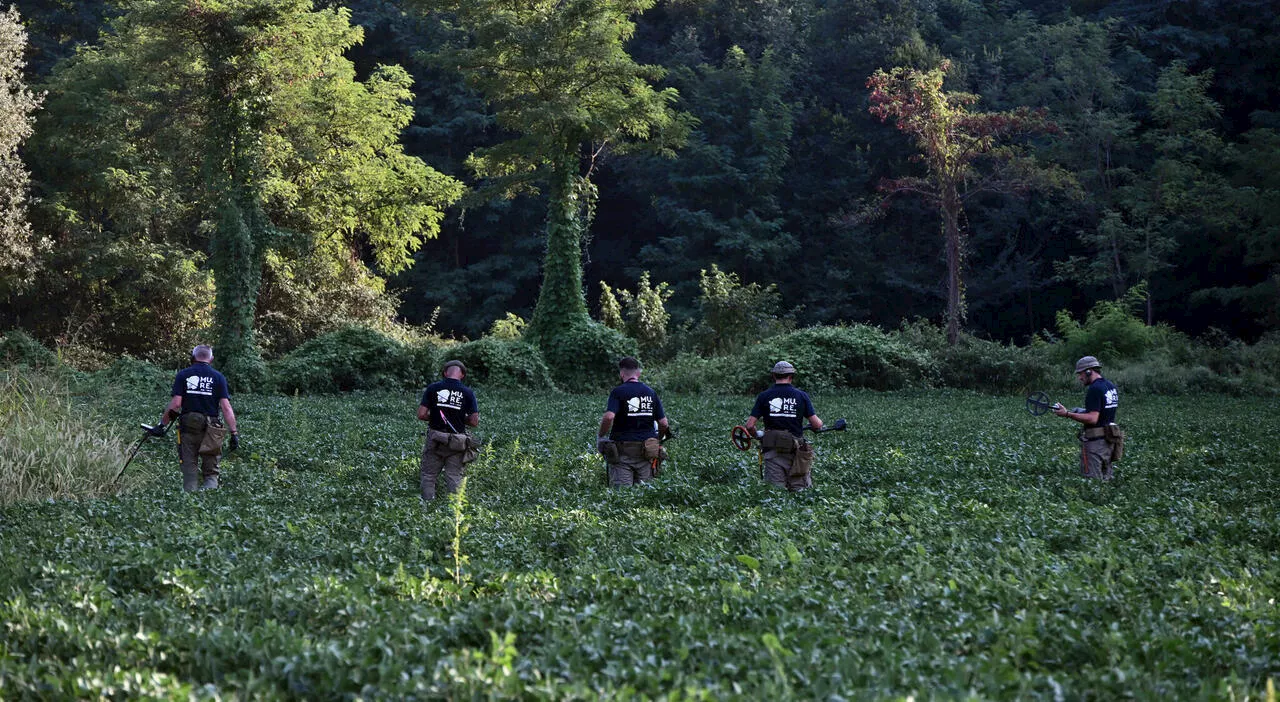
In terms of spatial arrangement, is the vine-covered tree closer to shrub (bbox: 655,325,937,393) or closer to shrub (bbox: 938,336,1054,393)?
shrub (bbox: 938,336,1054,393)

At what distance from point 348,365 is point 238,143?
8.16 m

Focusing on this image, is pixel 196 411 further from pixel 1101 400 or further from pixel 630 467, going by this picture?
pixel 1101 400

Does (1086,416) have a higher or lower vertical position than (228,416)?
higher

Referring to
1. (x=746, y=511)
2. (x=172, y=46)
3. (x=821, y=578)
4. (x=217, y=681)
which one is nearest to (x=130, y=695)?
(x=217, y=681)

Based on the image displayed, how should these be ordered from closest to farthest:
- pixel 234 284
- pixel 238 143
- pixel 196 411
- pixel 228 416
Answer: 1. pixel 196 411
2. pixel 228 416
3. pixel 234 284
4. pixel 238 143

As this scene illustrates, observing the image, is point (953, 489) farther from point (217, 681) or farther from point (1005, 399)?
point (1005, 399)

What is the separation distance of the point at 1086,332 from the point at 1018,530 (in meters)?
30.9

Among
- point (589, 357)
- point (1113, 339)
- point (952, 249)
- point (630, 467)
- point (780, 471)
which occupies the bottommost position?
point (630, 467)

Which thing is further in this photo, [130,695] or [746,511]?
[746,511]

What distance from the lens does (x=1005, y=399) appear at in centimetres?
3159

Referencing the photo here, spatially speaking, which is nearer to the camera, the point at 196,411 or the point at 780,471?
the point at 780,471

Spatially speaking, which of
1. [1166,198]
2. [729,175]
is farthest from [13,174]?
[1166,198]

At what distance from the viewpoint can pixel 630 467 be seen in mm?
13875

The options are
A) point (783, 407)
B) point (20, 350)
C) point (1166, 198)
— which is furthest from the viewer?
point (1166, 198)
